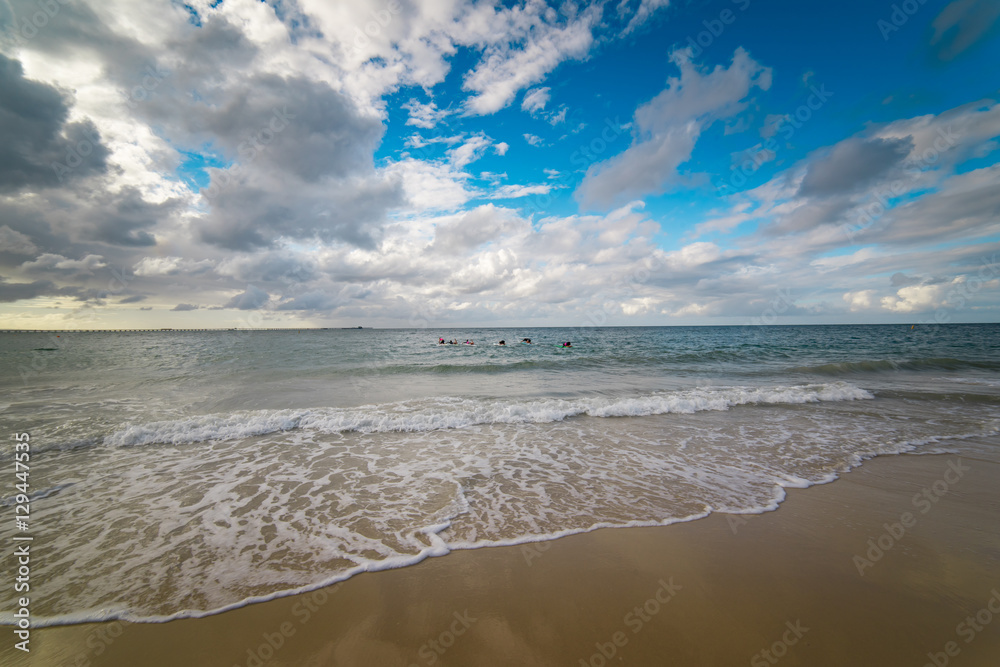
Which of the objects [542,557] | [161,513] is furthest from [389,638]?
[161,513]

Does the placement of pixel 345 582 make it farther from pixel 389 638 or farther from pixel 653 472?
pixel 653 472

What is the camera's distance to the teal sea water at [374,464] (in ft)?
14.9

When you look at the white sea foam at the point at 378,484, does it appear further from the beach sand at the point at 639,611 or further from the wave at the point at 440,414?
the beach sand at the point at 639,611

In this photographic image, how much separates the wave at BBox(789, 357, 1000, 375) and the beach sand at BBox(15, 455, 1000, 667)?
21.5 metres

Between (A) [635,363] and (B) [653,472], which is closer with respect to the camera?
(B) [653,472]

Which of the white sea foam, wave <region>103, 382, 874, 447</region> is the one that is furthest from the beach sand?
wave <region>103, 382, 874, 447</region>

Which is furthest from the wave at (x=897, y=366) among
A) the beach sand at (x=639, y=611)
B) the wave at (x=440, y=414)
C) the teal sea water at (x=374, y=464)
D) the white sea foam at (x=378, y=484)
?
the beach sand at (x=639, y=611)

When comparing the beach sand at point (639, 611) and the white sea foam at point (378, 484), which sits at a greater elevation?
the beach sand at point (639, 611)

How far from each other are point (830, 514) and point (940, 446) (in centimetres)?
665

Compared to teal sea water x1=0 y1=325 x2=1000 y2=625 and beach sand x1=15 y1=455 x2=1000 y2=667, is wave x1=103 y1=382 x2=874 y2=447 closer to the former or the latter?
teal sea water x1=0 y1=325 x2=1000 y2=625

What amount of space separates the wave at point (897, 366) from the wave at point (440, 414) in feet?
27.0

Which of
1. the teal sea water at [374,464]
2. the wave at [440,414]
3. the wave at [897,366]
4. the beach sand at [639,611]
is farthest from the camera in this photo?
the wave at [897,366]

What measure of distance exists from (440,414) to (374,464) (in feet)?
12.5

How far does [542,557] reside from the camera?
451 centimetres
